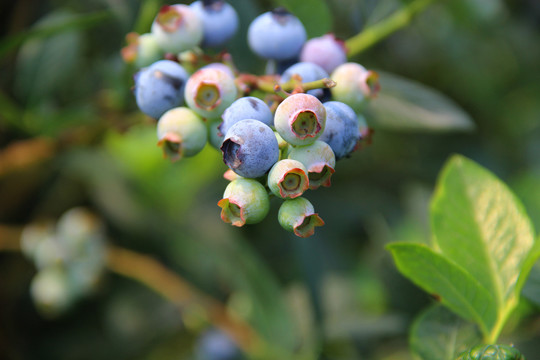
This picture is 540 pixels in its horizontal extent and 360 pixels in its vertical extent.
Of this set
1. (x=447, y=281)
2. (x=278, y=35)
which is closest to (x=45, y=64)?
(x=278, y=35)

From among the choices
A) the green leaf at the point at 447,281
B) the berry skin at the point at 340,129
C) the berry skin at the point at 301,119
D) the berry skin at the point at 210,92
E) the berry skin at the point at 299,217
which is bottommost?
the green leaf at the point at 447,281

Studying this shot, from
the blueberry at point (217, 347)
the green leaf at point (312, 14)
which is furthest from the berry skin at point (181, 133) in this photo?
the blueberry at point (217, 347)

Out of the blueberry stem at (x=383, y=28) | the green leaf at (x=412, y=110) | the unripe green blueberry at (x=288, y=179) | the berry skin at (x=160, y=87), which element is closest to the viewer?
the unripe green blueberry at (x=288, y=179)

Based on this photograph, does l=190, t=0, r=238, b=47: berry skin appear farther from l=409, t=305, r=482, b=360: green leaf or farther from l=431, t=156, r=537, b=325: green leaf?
l=409, t=305, r=482, b=360: green leaf

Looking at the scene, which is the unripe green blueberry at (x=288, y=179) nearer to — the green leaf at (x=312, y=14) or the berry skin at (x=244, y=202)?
the berry skin at (x=244, y=202)

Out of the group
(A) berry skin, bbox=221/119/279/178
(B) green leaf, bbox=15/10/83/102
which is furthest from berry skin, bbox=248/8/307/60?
(B) green leaf, bbox=15/10/83/102

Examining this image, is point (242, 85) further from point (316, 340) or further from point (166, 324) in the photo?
point (166, 324)
